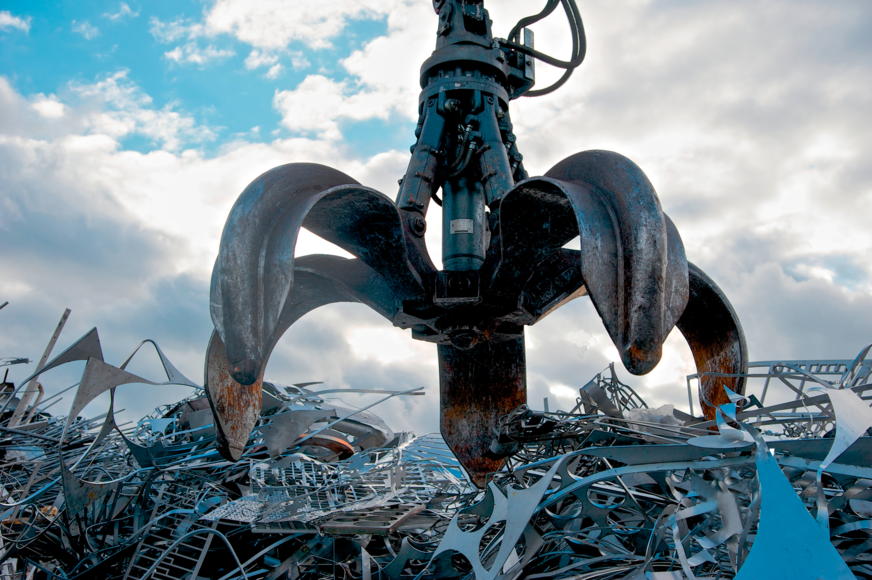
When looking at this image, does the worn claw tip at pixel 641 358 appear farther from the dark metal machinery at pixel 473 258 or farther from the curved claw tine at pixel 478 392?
the curved claw tine at pixel 478 392

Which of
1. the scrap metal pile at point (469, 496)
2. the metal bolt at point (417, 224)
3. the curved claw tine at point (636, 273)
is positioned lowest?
the scrap metal pile at point (469, 496)

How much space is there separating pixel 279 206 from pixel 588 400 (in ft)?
6.20

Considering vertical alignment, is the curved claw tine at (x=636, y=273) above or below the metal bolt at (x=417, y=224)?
below

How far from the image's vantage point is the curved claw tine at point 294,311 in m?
2.98

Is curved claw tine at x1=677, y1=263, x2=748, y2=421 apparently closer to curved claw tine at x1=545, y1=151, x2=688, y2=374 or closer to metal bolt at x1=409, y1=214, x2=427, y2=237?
curved claw tine at x1=545, y1=151, x2=688, y2=374

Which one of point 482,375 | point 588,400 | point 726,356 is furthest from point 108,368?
point 726,356

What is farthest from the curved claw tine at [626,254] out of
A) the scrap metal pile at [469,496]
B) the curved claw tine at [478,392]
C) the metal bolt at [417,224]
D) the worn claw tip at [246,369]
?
the curved claw tine at [478,392]

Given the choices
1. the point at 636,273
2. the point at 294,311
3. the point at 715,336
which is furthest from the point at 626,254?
the point at 294,311

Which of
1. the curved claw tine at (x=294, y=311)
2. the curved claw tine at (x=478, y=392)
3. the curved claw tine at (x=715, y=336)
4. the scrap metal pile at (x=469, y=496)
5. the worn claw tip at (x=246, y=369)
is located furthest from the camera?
the curved claw tine at (x=478, y=392)

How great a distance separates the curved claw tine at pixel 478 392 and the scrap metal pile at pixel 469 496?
182 millimetres

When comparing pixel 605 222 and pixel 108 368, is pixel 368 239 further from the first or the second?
pixel 108 368

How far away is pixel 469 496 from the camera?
103 inches

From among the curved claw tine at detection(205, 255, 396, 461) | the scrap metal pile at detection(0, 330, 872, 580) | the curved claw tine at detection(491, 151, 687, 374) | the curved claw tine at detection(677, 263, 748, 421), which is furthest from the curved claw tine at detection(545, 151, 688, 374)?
the curved claw tine at detection(205, 255, 396, 461)

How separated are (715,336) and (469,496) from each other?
1813 mm
